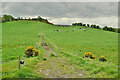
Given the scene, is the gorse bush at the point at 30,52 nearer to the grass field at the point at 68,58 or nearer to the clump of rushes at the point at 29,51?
the clump of rushes at the point at 29,51

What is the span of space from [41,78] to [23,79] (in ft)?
4.98

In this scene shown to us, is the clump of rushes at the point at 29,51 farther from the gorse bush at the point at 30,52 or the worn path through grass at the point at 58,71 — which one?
the worn path through grass at the point at 58,71

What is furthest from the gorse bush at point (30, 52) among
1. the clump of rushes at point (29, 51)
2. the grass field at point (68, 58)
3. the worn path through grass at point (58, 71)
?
the worn path through grass at point (58, 71)

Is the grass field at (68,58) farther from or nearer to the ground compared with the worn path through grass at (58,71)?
farther from the ground

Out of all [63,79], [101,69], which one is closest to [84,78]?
[63,79]

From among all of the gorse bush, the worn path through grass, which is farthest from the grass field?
the gorse bush

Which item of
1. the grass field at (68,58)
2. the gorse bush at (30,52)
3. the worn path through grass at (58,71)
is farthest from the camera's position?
the gorse bush at (30,52)

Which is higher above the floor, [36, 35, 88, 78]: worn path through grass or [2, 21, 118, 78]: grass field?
→ [2, 21, 118, 78]: grass field

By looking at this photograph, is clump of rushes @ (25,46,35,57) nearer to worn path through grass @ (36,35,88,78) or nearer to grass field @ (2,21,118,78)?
grass field @ (2,21,118,78)

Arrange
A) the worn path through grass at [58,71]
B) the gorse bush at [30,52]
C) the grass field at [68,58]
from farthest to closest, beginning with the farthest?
the gorse bush at [30,52] < the grass field at [68,58] < the worn path through grass at [58,71]

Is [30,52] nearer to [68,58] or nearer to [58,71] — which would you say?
[68,58]

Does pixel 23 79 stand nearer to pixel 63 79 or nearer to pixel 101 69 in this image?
pixel 63 79

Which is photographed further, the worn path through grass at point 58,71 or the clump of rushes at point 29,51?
the clump of rushes at point 29,51

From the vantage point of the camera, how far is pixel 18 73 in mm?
10227
